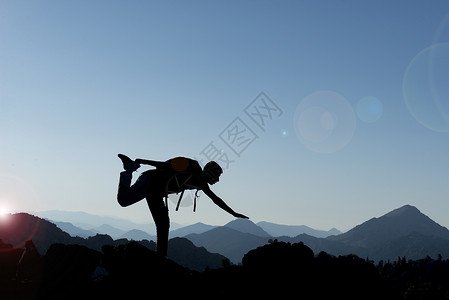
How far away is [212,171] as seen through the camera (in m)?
11.5

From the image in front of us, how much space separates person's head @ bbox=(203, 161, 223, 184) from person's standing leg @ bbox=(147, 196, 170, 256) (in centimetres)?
136

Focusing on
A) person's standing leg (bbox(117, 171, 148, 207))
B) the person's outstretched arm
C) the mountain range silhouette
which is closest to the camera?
the mountain range silhouette

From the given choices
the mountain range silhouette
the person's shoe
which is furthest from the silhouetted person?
the mountain range silhouette

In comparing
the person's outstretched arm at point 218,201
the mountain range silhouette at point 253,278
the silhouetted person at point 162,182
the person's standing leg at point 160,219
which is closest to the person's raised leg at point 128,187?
the silhouetted person at point 162,182

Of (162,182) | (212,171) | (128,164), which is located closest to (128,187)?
(128,164)

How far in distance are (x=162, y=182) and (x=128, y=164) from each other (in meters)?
1.00

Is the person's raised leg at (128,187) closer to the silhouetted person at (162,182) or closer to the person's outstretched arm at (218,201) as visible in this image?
the silhouetted person at (162,182)

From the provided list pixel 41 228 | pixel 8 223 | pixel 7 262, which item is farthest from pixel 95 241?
pixel 7 262

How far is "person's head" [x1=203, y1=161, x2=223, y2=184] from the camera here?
11523 mm

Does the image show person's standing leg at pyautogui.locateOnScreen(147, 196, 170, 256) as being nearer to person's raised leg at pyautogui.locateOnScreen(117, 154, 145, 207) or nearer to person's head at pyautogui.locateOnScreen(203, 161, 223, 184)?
person's raised leg at pyautogui.locateOnScreen(117, 154, 145, 207)

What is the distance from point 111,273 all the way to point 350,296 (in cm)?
535

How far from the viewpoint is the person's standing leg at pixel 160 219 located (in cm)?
1152

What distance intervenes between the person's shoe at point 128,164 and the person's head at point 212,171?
1.81 metres

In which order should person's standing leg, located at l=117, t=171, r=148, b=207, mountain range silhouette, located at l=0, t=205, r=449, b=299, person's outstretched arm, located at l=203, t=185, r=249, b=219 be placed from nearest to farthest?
mountain range silhouette, located at l=0, t=205, r=449, b=299
person's outstretched arm, located at l=203, t=185, r=249, b=219
person's standing leg, located at l=117, t=171, r=148, b=207
